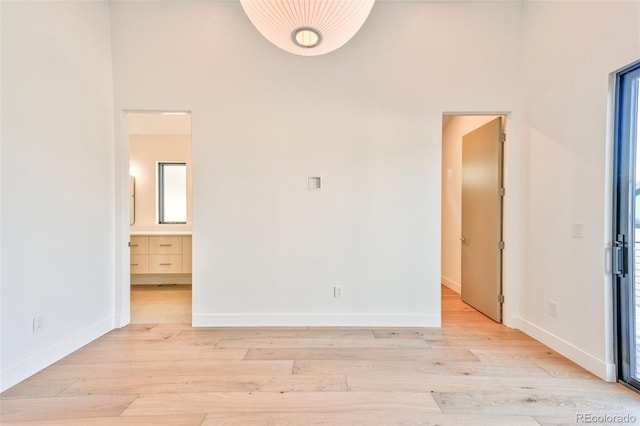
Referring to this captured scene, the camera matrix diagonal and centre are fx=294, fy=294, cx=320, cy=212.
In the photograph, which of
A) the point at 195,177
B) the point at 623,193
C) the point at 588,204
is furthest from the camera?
the point at 195,177

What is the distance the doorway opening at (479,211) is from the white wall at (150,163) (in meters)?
4.55

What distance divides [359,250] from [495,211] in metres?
1.61

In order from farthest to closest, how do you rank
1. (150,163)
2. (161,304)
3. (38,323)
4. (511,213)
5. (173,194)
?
(173,194), (150,163), (161,304), (511,213), (38,323)

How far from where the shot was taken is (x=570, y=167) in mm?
2518

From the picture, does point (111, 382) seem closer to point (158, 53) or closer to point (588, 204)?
point (158, 53)

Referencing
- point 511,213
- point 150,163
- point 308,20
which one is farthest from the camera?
point 150,163

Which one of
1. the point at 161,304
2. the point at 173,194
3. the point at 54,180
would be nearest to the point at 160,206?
the point at 173,194

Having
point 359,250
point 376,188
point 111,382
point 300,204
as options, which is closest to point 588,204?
point 376,188

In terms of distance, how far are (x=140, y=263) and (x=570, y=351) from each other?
5643mm

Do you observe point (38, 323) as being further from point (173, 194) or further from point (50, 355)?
point (173, 194)

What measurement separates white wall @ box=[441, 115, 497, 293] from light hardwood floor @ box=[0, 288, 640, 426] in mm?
1724

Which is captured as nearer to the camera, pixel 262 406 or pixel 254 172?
pixel 262 406

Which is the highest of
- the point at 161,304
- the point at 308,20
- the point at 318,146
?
the point at 308,20

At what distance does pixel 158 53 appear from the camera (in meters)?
3.16
